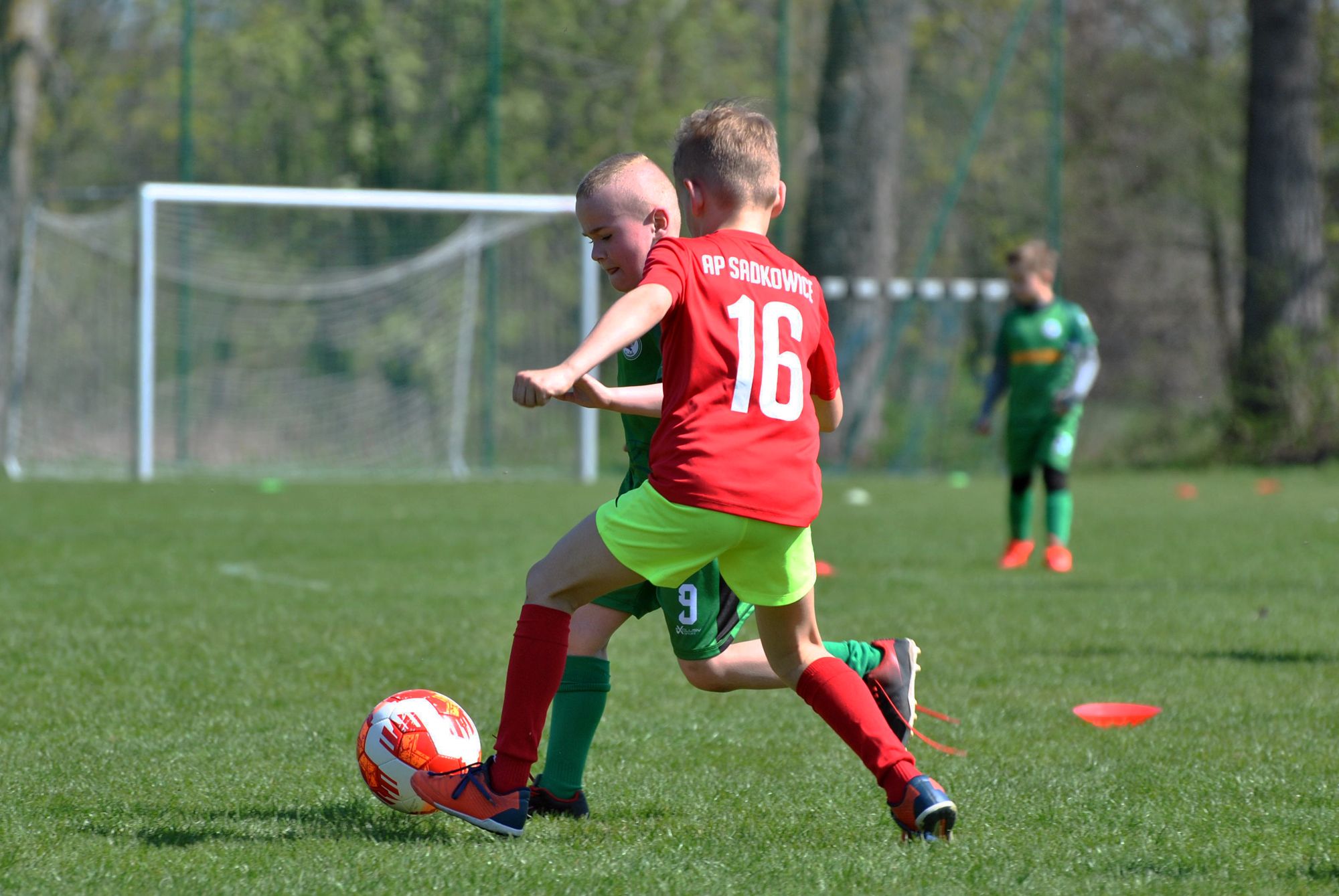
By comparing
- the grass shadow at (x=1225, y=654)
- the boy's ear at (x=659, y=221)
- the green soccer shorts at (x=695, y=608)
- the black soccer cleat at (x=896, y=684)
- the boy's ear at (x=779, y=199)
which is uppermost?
the boy's ear at (x=779, y=199)

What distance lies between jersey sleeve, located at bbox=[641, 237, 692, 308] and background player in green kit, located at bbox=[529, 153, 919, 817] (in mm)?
352

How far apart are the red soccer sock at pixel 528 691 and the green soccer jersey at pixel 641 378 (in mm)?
419

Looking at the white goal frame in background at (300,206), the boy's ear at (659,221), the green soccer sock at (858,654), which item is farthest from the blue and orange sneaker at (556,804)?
the white goal frame in background at (300,206)

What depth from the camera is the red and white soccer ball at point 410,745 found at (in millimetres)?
3500

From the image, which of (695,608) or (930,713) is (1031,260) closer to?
(930,713)

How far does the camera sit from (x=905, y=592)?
25.2 feet

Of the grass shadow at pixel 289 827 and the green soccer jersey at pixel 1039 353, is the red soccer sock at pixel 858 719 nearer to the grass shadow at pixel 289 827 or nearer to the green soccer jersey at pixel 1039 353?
the grass shadow at pixel 289 827

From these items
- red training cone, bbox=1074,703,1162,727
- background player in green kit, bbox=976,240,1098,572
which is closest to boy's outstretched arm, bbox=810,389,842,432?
red training cone, bbox=1074,703,1162,727

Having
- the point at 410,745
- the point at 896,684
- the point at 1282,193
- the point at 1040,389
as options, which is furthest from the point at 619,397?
the point at 1282,193

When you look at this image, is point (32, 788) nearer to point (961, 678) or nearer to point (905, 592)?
point (961, 678)

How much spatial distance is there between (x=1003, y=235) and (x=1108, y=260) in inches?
355

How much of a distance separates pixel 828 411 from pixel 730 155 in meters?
0.63

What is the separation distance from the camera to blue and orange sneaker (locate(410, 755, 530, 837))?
10.8 feet

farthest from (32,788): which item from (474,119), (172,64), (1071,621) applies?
(172,64)
